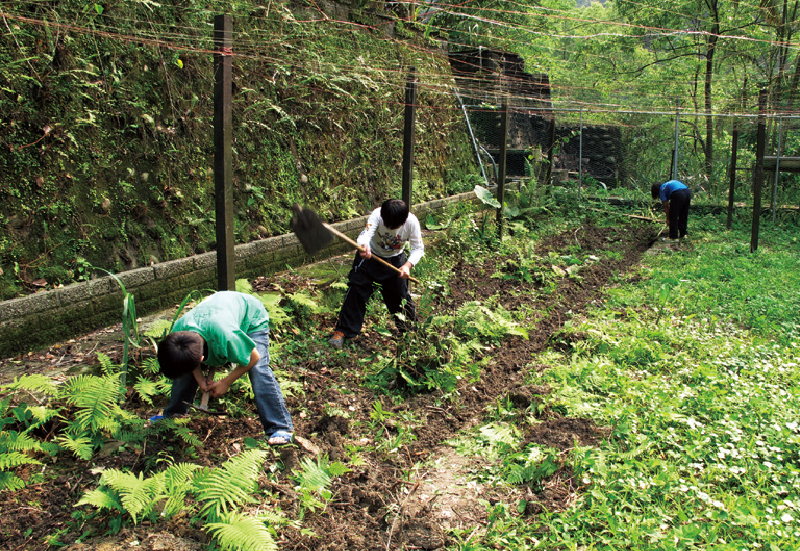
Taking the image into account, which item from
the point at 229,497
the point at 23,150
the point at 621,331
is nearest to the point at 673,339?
the point at 621,331

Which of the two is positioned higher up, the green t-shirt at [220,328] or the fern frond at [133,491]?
the green t-shirt at [220,328]

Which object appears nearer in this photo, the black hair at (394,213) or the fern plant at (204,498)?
the fern plant at (204,498)

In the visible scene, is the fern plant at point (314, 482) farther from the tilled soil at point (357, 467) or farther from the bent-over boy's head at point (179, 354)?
the bent-over boy's head at point (179, 354)

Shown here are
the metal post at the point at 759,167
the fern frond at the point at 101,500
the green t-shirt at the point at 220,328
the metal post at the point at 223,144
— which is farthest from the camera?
the metal post at the point at 759,167

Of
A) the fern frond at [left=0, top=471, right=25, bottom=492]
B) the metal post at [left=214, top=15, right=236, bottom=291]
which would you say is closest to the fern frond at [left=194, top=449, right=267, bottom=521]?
the fern frond at [left=0, top=471, right=25, bottom=492]

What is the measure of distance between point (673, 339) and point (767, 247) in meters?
6.82

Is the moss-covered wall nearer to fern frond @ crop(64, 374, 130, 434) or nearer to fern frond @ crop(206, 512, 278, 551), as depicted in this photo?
fern frond @ crop(64, 374, 130, 434)

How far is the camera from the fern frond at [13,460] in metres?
3.11

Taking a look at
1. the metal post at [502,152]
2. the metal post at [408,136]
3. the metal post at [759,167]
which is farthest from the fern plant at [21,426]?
the metal post at [759,167]

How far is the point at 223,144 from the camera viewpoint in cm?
458

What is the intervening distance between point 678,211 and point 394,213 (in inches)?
321

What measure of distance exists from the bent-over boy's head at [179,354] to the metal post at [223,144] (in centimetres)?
159

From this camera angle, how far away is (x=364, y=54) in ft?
30.2

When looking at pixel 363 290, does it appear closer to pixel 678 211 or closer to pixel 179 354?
pixel 179 354
